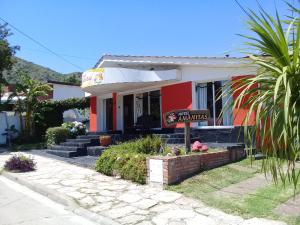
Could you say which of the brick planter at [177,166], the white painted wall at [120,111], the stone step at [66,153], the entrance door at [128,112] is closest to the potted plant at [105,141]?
the stone step at [66,153]

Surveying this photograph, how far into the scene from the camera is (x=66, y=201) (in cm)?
887

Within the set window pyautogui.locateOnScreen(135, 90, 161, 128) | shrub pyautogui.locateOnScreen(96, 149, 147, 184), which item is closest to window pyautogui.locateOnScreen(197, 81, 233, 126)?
window pyautogui.locateOnScreen(135, 90, 161, 128)

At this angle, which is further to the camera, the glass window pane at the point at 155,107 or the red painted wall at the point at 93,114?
the red painted wall at the point at 93,114

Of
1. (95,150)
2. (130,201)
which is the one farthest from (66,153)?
(130,201)

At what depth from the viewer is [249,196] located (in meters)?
8.33

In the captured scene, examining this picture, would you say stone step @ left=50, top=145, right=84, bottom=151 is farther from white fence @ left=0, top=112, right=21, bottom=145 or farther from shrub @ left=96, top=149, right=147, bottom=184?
white fence @ left=0, top=112, right=21, bottom=145

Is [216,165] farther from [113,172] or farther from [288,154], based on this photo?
[288,154]

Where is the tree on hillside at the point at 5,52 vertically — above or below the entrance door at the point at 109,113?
above

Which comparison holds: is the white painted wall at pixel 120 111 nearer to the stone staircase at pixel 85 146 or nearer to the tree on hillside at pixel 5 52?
the stone staircase at pixel 85 146

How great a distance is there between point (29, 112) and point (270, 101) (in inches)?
892

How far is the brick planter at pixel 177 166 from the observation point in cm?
976

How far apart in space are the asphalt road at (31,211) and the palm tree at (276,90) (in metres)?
4.49

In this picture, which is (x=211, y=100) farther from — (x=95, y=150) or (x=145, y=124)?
(x=95, y=150)

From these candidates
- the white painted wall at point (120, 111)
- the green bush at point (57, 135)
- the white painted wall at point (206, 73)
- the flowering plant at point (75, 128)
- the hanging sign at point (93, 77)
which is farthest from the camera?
the flowering plant at point (75, 128)
